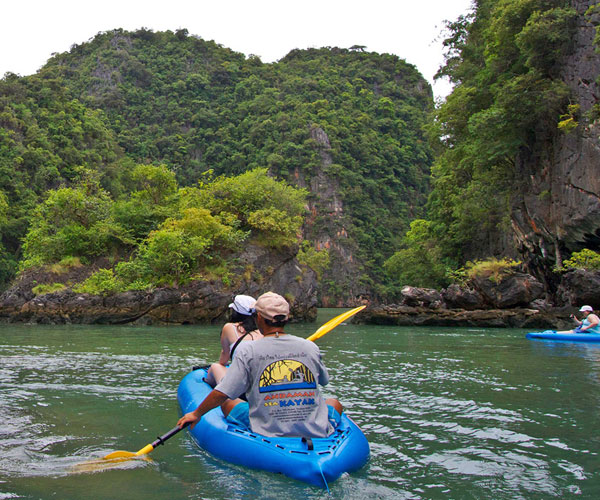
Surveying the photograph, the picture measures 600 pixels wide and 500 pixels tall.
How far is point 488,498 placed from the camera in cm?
329

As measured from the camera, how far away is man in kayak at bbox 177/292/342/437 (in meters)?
3.56

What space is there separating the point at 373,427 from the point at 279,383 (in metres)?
1.95

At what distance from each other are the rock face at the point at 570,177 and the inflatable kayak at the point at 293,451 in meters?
16.5

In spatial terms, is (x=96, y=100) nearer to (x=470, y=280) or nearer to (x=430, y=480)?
(x=470, y=280)

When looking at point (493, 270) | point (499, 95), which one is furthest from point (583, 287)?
point (499, 95)

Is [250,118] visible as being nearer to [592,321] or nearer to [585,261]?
[585,261]

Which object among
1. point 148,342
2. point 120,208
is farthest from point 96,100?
point 148,342

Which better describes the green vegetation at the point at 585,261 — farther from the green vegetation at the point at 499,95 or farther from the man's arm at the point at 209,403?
the man's arm at the point at 209,403

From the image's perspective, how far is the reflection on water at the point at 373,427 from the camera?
3.49 m

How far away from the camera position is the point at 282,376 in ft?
11.7

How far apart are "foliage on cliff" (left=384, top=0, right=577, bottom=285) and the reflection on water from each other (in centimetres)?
1096

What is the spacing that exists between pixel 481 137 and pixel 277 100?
52397 millimetres

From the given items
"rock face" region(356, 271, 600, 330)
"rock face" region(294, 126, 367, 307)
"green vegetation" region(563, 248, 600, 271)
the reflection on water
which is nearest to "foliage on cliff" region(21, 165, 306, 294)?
"rock face" region(356, 271, 600, 330)

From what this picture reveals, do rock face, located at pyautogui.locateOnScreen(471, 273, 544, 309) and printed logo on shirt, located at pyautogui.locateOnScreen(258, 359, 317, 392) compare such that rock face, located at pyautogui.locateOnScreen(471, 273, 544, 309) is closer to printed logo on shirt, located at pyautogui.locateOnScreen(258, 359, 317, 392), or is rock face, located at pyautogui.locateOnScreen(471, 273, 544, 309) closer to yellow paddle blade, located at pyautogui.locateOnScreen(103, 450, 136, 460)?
printed logo on shirt, located at pyautogui.locateOnScreen(258, 359, 317, 392)
